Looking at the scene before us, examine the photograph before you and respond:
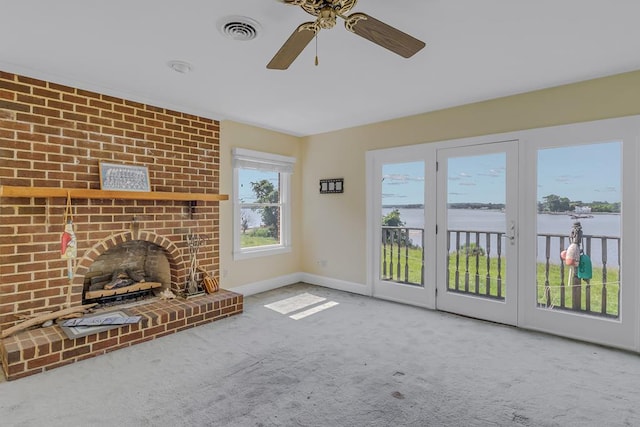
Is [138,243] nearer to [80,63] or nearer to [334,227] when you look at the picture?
[80,63]

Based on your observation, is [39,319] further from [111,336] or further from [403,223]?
[403,223]

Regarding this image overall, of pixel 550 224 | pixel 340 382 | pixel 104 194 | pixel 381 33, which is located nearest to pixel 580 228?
pixel 550 224

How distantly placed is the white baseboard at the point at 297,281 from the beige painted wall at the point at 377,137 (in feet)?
0.28

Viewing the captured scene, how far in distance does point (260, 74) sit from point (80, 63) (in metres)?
1.42

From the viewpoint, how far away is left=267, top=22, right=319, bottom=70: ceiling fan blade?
1.69 metres

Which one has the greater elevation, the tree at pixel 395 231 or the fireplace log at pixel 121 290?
the tree at pixel 395 231

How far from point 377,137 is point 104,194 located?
317cm

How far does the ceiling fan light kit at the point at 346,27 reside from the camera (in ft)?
5.21

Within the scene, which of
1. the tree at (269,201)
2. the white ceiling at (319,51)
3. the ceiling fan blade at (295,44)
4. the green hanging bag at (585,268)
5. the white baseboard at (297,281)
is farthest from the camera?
the tree at (269,201)

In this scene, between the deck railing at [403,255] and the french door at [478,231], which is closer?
the french door at [478,231]

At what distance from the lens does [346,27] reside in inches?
66.4

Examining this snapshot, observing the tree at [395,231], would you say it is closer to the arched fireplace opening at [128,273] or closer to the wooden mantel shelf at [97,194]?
the wooden mantel shelf at [97,194]

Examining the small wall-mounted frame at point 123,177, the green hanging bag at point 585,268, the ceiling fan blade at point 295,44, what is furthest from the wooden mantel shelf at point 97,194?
the green hanging bag at point 585,268

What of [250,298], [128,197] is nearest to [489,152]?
[250,298]
